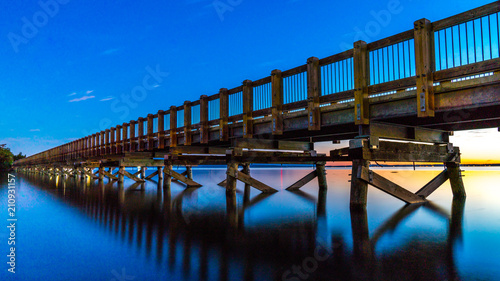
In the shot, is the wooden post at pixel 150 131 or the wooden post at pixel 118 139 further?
the wooden post at pixel 118 139

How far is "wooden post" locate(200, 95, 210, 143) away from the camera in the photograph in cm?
1526

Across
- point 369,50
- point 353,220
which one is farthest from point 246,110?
point 353,220

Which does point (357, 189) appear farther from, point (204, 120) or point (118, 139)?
point (118, 139)

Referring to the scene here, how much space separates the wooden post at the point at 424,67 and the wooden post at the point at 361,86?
1337mm

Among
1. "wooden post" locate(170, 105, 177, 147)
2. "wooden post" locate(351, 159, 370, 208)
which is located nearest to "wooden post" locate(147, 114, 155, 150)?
"wooden post" locate(170, 105, 177, 147)

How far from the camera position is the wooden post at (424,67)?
773 centimetres

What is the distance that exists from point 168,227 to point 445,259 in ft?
17.7

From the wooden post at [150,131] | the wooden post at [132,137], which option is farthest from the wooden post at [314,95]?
the wooden post at [132,137]

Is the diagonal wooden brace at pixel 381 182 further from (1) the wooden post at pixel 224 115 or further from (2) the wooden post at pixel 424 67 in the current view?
(1) the wooden post at pixel 224 115

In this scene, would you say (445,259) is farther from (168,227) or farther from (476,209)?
(476,209)

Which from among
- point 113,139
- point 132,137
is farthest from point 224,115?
point 113,139

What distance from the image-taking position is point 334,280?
3.93 metres

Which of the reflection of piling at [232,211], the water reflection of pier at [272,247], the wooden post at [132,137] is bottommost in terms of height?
the reflection of piling at [232,211]

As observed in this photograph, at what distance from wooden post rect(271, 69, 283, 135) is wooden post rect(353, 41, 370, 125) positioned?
300 cm
